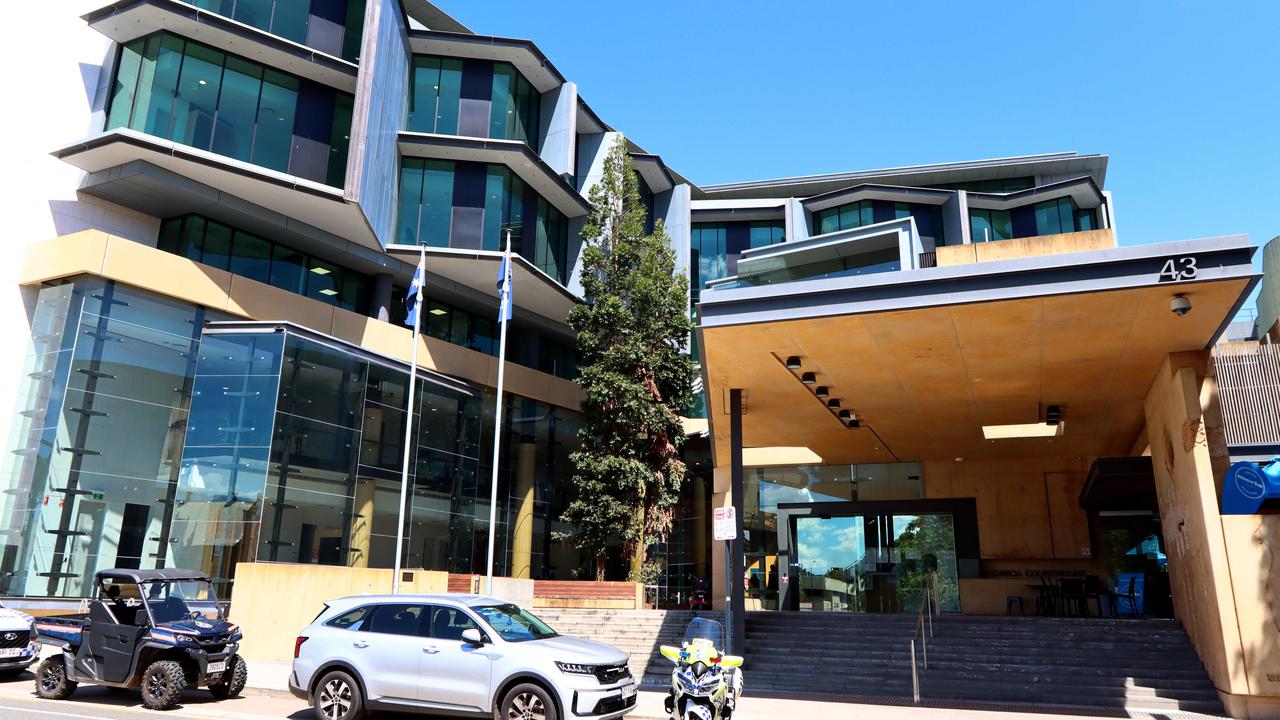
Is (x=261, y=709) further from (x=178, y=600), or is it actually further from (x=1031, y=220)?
(x=1031, y=220)

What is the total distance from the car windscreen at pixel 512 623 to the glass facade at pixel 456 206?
2114 centimetres

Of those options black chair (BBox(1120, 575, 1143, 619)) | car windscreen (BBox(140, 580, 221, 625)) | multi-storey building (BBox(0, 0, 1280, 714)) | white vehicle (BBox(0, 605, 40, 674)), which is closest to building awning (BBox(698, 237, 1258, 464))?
multi-storey building (BBox(0, 0, 1280, 714))

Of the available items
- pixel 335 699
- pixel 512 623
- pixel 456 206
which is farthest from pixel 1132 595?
pixel 456 206

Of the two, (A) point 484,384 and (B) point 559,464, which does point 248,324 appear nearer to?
(A) point 484,384

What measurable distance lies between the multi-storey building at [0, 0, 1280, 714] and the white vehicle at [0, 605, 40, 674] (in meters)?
6.78

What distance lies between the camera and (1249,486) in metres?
12.7

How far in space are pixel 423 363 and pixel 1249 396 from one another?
79.3 ft

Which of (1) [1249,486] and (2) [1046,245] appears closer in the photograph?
(1) [1249,486]

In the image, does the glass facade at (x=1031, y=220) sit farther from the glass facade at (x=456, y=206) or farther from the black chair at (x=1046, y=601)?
the glass facade at (x=456, y=206)

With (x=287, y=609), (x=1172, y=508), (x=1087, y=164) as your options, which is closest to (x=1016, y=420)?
(x=1172, y=508)

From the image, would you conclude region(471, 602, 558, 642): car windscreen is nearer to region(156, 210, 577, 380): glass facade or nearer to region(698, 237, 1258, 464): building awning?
region(698, 237, 1258, 464): building awning

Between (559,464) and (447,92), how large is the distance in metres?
15.7

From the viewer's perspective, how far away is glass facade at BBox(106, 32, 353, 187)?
82.8 ft

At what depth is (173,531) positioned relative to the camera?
2238 cm
